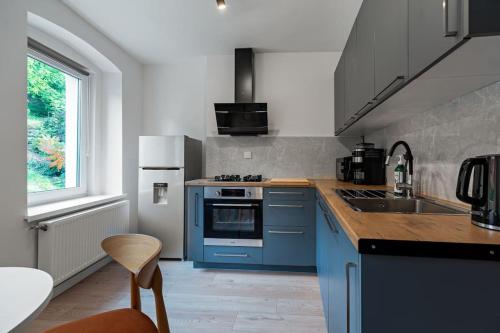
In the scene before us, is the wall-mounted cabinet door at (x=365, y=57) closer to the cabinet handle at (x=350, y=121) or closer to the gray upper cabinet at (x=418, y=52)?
the gray upper cabinet at (x=418, y=52)

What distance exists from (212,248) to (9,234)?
5.24 feet

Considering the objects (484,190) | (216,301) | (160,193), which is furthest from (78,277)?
(484,190)

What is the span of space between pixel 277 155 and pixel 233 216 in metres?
1.00

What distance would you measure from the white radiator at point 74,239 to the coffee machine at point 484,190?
101 inches

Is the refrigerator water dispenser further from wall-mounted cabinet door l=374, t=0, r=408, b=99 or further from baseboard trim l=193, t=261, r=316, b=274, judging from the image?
wall-mounted cabinet door l=374, t=0, r=408, b=99

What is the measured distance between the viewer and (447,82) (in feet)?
3.65

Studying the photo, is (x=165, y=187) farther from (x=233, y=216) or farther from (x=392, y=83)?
(x=392, y=83)

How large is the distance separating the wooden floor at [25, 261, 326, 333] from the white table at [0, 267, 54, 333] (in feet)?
3.87

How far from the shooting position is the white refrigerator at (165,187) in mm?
2977

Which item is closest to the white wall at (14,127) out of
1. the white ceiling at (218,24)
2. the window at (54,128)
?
the window at (54,128)

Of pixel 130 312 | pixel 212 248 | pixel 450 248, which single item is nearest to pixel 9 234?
pixel 130 312

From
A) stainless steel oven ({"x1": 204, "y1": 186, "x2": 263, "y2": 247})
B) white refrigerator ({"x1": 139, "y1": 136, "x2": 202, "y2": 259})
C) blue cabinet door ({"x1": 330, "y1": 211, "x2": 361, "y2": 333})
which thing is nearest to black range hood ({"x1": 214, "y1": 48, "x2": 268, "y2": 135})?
white refrigerator ({"x1": 139, "y1": 136, "x2": 202, "y2": 259})

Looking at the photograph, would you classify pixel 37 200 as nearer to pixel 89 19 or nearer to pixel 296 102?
pixel 89 19

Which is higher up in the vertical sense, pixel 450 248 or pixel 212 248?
pixel 450 248
